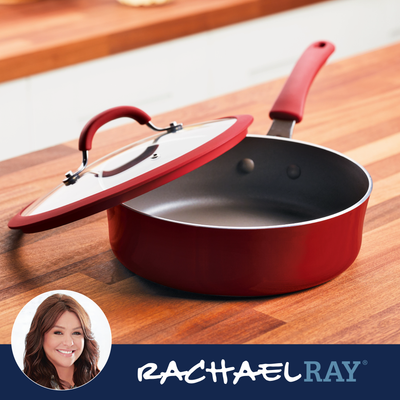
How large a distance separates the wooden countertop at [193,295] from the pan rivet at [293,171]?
100 mm

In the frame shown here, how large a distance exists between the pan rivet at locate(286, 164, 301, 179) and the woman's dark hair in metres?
0.39

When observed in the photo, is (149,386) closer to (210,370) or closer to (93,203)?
(210,370)

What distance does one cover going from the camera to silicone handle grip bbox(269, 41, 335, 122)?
812mm

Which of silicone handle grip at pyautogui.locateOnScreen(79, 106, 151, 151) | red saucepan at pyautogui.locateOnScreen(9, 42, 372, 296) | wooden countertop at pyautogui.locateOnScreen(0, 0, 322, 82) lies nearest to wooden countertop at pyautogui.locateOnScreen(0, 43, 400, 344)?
red saucepan at pyautogui.locateOnScreen(9, 42, 372, 296)

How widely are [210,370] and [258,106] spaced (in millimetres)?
703

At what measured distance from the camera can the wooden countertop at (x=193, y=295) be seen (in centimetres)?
54

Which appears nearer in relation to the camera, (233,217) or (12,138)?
(233,217)

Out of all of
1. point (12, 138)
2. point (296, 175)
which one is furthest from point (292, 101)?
point (12, 138)

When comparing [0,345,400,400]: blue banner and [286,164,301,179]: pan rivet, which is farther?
[286,164,301,179]: pan rivet

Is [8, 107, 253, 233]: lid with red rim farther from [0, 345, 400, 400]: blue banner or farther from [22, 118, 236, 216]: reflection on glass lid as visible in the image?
[0, 345, 400, 400]: blue banner

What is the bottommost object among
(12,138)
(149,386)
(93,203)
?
(12,138)

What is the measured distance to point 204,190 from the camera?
2.72ft

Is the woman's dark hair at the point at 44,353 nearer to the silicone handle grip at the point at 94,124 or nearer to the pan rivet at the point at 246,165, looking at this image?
the silicone handle grip at the point at 94,124

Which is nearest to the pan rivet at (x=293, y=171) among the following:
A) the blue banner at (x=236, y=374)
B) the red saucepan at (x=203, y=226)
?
the red saucepan at (x=203, y=226)
